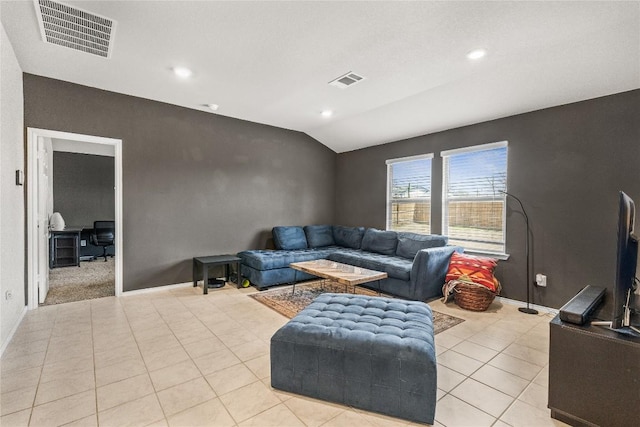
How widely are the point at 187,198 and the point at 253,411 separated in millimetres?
3521

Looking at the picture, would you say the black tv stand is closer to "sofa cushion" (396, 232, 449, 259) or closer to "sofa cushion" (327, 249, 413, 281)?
"sofa cushion" (327, 249, 413, 281)

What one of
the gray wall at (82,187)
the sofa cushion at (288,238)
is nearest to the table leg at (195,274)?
the sofa cushion at (288,238)

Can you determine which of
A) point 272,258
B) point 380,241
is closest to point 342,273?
point 272,258

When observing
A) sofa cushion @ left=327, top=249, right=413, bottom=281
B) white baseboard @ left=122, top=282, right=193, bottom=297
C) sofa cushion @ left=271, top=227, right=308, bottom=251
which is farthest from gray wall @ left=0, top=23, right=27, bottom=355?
sofa cushion @ left=327, top=249, right=413, bottom=281

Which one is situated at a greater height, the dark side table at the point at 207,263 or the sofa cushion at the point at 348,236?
the sofa cushion at the point at 348,236

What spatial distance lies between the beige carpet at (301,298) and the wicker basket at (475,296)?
40cm

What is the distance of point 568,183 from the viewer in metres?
3.43

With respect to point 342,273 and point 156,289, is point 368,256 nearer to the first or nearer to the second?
point 342,273

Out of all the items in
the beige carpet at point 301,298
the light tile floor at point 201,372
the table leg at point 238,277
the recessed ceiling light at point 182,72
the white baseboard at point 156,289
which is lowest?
the light tile floor at point 201,372

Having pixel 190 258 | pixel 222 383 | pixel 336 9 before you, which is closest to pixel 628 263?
pixel 336 9

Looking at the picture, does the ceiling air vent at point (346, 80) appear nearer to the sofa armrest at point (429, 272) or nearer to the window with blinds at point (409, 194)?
the window with blinds at point (409, 194)

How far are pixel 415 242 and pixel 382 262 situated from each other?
0.72 m

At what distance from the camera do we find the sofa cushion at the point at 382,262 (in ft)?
12.8

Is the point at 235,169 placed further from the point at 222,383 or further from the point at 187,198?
the point at 222,383
